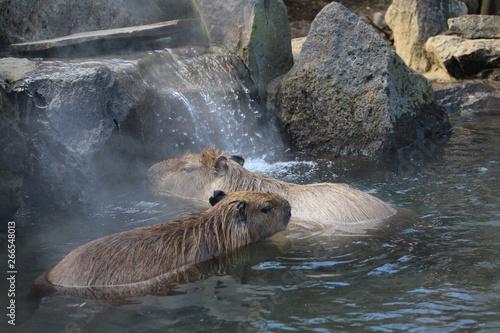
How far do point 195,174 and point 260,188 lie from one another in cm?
90

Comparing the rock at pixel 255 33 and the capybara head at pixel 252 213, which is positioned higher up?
the rock at pixel 255 33

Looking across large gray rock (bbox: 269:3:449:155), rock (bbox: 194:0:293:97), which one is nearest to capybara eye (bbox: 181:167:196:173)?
large gray rock (bbox: 269:3:449:155)

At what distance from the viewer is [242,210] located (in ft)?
15.1

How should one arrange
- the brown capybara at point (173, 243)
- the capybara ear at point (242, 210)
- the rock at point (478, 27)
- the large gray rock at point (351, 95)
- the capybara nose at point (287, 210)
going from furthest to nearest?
1. the rock at point (478, 27)
2. the large gray rock at point (351, 95)
3. the capybara nose at point (287, 210)
4. the capybara ear at point (242, 210)
5. the brown capybara at point (173, 243)

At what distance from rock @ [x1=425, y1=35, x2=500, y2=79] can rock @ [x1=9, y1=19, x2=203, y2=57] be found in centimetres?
525

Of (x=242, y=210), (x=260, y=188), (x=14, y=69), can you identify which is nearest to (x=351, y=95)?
(x=260, y=188)

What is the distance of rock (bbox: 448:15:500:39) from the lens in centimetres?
1159

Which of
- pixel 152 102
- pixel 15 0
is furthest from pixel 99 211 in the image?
pixel 15 0

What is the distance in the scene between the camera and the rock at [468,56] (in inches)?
437

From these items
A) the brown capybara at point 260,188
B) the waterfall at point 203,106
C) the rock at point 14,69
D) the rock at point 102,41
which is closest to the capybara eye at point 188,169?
the brown capybara at point 260,188

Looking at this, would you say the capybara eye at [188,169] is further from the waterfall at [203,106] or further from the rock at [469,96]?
the rock at [469,96]

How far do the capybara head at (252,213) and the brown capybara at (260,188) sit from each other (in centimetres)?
33

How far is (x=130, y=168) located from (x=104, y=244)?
3008 mm

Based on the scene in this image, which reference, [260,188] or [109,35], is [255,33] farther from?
[260,188]
